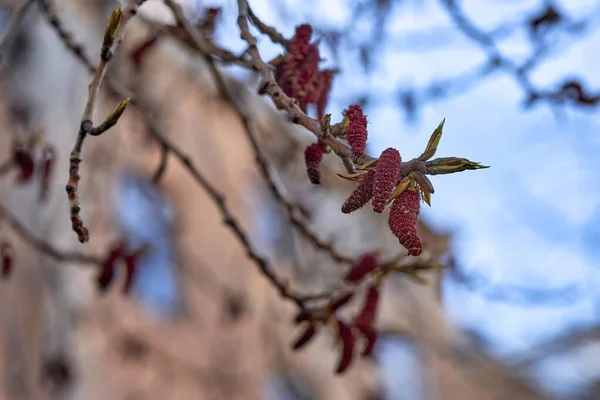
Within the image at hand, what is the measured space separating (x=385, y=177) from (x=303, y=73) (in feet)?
1.87

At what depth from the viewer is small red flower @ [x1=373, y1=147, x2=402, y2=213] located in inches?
34.6

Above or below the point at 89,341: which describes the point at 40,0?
below

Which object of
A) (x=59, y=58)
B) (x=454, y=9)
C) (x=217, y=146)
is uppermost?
(x=217, y=146)

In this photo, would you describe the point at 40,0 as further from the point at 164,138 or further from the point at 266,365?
the point at 266,365

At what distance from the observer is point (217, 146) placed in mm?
7844

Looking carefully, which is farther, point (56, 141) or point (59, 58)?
point (59, 58)

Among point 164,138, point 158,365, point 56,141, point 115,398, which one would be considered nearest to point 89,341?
point 115,398

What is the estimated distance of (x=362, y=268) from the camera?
170 cm

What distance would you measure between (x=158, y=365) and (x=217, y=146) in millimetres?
2781

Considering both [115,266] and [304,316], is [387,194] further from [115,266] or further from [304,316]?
[115,266]

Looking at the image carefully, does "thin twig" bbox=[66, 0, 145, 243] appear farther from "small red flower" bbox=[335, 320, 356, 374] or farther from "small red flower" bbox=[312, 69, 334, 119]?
"small red flower" bbox=[335, 320, 356, 374]

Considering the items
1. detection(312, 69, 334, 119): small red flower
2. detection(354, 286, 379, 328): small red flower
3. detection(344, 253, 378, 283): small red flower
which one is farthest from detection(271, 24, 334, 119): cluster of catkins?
detection(354, 286, 379, 328): small red flower

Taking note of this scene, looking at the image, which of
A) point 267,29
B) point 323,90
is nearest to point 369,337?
point 323,90

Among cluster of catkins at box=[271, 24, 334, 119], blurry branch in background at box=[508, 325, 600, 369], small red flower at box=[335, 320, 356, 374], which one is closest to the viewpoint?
cluster of catkins at box=[271, 24, 334, 119]
